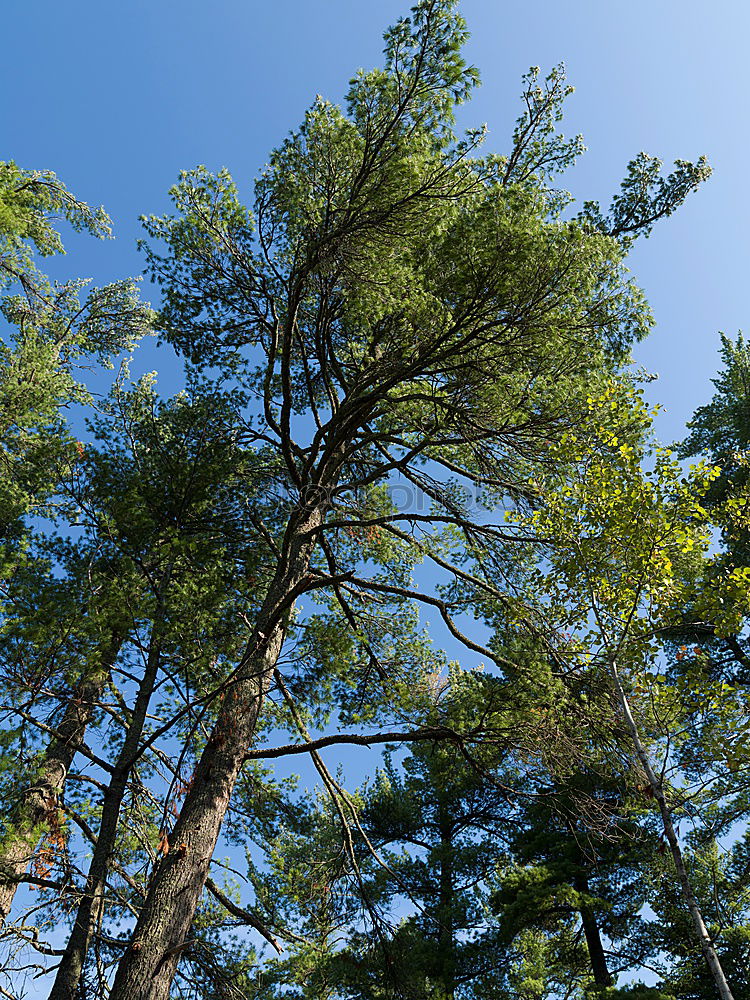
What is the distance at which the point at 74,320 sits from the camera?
1344 centimetres

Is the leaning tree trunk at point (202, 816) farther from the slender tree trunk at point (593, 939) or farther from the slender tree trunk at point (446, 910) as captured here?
the slender tree trunk at point (593, 939)

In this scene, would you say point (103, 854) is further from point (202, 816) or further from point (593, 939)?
point (593, 939)

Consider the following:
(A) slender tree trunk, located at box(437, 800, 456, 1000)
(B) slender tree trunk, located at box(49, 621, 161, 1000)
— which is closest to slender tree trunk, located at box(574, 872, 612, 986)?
(A) slender tree trunk, located at box(437, 800, 456, 1000)

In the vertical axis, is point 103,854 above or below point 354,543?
below

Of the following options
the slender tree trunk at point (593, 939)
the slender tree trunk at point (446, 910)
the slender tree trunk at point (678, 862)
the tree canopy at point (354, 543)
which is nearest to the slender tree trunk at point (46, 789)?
the tree canopy at point (354, 543)

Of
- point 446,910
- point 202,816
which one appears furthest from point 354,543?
point 446,910

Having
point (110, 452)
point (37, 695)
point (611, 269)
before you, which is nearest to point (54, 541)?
point (110, 452)

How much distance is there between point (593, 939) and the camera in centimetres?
1334

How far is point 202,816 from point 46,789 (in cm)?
273

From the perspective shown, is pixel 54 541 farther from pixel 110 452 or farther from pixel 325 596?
pixel 325 596

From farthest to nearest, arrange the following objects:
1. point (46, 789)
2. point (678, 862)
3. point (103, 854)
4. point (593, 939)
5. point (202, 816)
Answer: point (593, 939)
point (46, 789)
point (103, 854)
point (202, 816)
point (678, 862)

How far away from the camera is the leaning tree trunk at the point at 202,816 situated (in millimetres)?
5043

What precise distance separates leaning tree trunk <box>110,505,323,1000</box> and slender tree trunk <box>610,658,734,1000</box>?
3.28 metres

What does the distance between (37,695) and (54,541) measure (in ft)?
6.89
